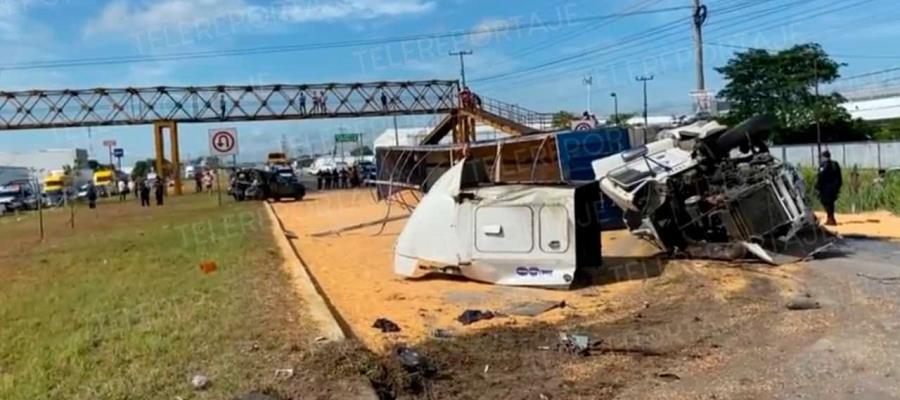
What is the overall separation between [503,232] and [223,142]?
21877mm

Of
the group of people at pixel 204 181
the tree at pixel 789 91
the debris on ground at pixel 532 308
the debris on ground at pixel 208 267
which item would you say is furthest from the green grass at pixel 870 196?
the group of people at pixel 204 181

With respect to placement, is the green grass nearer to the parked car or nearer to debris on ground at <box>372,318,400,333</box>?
debris on ground at <box>372,318,400,333</box>

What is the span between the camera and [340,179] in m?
57.0

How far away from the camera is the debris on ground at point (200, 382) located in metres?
6.12

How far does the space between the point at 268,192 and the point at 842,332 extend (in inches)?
1361

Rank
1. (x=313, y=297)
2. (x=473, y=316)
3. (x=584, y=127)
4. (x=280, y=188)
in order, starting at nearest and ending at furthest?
1. (x=473, y=316)
2. (x=313, y=297)
3. (x=584, y=127)
4. (x=280, y=188)

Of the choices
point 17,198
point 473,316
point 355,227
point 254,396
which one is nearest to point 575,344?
point 473,316

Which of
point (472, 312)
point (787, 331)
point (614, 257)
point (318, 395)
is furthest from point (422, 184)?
point (318, 395)

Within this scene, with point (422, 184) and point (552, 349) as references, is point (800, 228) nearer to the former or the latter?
point (552, 349)

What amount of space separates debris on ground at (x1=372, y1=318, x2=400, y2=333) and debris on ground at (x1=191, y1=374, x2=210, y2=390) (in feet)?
8.10

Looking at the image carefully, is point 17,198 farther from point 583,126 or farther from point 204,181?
point 583,126

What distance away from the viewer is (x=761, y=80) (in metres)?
52.8

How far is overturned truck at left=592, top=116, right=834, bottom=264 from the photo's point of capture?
1229 cm

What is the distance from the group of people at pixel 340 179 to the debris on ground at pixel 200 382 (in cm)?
4805
